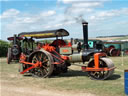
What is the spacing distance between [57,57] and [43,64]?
26.1 inches

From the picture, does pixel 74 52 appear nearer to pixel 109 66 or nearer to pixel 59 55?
pixel 59 55

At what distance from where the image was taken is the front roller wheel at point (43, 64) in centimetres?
842

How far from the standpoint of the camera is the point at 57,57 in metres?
8.74

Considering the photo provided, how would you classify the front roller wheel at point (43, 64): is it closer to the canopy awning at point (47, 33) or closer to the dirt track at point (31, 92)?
the canopy awning at point (47, 33)

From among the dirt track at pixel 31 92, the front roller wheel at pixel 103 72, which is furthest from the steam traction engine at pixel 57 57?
the dirt track at pixel 31 92

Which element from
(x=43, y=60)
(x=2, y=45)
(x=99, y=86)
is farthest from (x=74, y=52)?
(x=2, y=45)

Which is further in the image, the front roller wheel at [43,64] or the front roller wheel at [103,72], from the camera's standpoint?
the front roller wheel at [43,64]

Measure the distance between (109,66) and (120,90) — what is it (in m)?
1.68

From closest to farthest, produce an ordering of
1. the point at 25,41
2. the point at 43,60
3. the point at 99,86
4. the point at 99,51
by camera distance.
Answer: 1. the point at 99,86
2. the point at 99,51
3. the point at 43,60
4. the point at 25,41

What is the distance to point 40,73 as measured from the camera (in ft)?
29.0

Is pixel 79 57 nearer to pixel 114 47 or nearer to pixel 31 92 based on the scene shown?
pixel 31 92

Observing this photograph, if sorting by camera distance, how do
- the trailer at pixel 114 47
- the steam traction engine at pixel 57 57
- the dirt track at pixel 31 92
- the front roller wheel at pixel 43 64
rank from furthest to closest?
the trailer at pixel 114 47
the front roller wheel at pixel 43 64
the steam traction engine at pixel 57 57
the dirt track at pixel 31 92

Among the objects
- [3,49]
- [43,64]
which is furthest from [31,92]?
[3,49]

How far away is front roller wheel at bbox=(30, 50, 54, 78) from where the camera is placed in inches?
332
